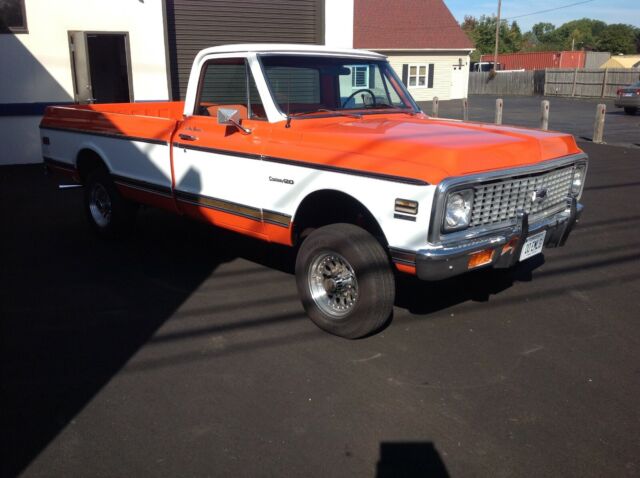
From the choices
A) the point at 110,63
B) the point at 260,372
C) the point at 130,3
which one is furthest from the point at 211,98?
the point at 110,63

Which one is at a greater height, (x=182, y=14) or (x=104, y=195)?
(x=182, y=14)

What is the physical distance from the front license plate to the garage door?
416 inches

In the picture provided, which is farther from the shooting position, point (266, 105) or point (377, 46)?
point (377, 46)

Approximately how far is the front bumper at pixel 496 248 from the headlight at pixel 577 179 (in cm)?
32

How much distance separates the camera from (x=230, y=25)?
13.6 meters

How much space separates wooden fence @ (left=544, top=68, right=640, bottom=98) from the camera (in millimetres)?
35438

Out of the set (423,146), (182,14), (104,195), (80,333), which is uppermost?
(182,14)

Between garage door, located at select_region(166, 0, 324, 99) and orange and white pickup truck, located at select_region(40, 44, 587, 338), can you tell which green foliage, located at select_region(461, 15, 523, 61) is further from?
orange and white pickup truck, located at select_region(40, 44, 587, 338)

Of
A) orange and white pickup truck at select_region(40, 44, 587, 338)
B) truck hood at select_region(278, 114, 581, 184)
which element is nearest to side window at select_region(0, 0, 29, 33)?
orange and white pickup truck at select_region(40, 44, 587, 338)

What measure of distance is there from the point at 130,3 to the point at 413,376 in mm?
11089

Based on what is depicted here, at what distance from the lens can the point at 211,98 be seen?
5.43 meters

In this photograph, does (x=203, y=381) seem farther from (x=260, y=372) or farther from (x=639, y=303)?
(x=639, y=303)

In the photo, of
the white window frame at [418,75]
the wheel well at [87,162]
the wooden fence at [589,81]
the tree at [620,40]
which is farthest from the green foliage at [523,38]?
the wheel well at [87,162]

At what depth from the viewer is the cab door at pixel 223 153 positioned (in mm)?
4809
